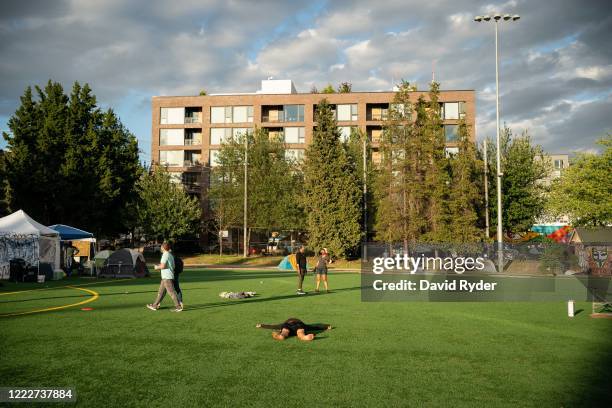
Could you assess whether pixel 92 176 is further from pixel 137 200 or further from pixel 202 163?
pixel 202 163

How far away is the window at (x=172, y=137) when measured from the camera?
68.8 m

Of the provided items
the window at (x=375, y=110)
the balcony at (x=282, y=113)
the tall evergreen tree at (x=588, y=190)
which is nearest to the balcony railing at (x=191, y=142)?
the balcony at (x=282, y=113)

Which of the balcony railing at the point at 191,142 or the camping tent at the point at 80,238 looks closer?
the camping tent at the point at 80,238

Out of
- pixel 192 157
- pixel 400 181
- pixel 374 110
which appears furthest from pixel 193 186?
pixel 400 181

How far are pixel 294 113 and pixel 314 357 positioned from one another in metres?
60.1

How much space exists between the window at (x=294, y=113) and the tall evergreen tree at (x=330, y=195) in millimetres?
18100

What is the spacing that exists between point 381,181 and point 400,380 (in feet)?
132

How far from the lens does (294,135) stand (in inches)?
2633

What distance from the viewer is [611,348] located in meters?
9.87

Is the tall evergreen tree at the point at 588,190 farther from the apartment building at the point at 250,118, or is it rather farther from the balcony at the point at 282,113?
the balcony at the point at 282,113

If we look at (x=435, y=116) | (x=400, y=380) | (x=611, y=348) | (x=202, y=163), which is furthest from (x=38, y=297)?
(x=202, y=163)

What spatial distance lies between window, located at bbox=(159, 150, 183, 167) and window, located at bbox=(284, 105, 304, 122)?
1577cm

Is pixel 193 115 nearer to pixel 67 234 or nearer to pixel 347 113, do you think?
pixel 347 113

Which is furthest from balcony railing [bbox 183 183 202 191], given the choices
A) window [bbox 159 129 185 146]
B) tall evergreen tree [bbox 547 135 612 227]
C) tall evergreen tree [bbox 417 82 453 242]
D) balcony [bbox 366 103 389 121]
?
tall evergreen tree [bbox 547 135 612 227]
